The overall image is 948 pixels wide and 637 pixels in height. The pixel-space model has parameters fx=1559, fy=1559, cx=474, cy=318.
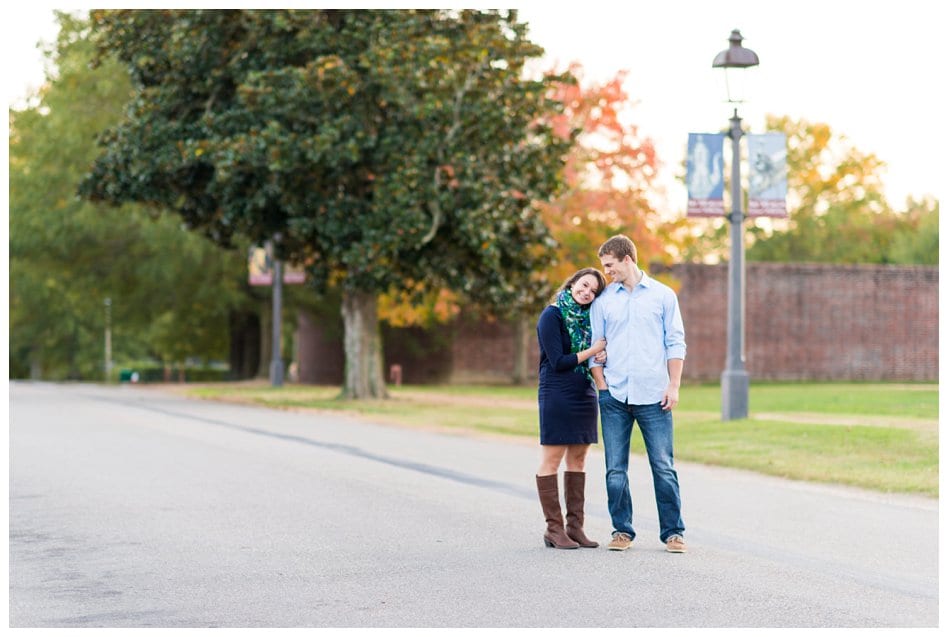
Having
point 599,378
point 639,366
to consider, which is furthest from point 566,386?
point 639,366

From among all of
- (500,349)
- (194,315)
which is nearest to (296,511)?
(500,349)

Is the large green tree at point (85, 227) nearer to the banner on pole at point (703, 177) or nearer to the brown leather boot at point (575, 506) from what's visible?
the banner on pole at point (703, 177)

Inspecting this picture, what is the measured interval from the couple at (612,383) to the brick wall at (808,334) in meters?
40.4

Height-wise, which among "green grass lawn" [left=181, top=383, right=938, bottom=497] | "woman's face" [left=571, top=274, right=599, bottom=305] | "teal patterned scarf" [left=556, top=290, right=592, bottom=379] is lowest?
"green grass lawn" [left=181, top=383, right=938, bottom=497]

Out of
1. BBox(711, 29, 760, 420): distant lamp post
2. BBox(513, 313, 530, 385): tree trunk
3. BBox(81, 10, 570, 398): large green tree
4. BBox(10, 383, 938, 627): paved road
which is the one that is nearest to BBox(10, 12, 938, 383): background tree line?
BBox(81, 10, 570, 398): large green tree

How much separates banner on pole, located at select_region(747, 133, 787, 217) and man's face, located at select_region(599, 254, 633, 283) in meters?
13.4

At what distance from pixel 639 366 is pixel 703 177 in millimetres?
13353

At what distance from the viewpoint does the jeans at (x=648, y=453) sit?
9336mm

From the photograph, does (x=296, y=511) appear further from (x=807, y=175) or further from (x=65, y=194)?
(x=807, y=175)

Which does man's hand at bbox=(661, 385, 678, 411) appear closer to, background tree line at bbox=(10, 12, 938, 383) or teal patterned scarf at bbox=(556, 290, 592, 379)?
teal patterned scarf at bbox=(556, 290, 592, 379)

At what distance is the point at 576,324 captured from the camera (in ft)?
31.4

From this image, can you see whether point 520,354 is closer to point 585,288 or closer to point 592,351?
point 585,288

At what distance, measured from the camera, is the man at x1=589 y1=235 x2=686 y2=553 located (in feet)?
30.5

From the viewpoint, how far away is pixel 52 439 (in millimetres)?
20484
